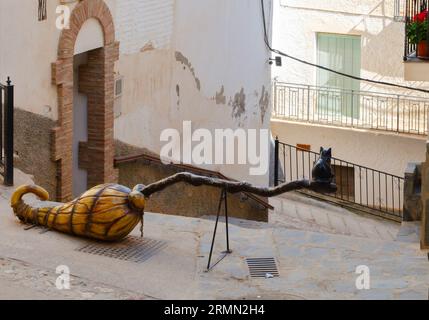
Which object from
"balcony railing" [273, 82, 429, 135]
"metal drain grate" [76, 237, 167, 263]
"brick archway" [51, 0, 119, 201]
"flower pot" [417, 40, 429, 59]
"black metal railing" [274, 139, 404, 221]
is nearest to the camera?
"metal drain grate" [76, 237, 167, 263]

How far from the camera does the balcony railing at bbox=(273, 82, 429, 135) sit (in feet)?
81.5

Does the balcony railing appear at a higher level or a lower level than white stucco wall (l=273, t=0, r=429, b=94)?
lower

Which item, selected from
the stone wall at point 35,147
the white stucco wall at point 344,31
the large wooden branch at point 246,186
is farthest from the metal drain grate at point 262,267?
the white stucco wall at point 344,31

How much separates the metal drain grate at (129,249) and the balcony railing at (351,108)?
15570 mm

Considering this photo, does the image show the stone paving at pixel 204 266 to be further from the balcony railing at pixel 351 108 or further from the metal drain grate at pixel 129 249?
the balcony railing at pixel 351 108

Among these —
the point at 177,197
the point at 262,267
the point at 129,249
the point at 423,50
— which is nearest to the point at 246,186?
the point at 262,267

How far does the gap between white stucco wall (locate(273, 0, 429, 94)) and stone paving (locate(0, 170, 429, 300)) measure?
1503cm

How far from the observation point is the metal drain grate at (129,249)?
922 centimetres

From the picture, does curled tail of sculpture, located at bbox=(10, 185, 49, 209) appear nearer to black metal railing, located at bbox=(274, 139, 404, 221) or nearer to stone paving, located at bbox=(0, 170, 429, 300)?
stone paving, located at bbox=(0, 170, 429, 300)

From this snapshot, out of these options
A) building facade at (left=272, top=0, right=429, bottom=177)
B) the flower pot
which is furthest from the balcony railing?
the flower pot

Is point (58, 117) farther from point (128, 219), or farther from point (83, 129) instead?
point (128, 219)

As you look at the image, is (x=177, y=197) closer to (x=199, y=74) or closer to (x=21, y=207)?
(x=199, y=74)

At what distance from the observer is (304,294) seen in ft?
27.2
